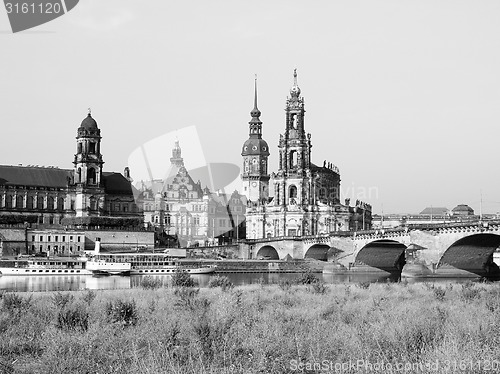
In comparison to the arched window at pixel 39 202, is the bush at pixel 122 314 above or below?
below

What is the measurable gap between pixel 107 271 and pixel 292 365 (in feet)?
187

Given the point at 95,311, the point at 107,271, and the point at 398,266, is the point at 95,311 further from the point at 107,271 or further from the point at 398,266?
the point at 398,266

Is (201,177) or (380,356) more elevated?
(201,177)

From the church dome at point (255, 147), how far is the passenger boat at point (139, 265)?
5721 cm

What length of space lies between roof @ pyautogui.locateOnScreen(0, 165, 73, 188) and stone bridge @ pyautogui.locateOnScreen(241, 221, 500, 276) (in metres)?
38.1

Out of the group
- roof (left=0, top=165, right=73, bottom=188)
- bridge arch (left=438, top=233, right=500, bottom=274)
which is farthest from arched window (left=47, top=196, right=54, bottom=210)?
bridge arch (left=438, top=233, right=500, bottom=274)

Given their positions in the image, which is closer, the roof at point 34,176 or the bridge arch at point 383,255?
the bridge arch at point 383,255

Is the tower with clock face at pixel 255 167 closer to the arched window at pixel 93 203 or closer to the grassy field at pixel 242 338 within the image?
the arched window at pixel 93 203

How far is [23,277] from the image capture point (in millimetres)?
63375

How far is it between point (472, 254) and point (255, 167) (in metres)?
67.6

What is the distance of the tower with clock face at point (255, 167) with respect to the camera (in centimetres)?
13225

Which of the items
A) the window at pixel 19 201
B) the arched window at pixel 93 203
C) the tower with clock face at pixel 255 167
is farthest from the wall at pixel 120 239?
the tower with clock face at pixel 255 167

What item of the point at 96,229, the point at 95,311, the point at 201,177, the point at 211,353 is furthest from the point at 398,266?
the point at 211,353

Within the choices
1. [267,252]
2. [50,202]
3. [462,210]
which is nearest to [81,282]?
[267,252]
